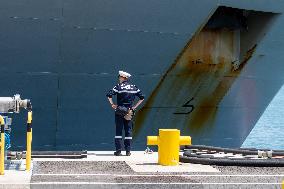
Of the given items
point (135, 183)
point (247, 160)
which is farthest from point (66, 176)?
point (247, 160)

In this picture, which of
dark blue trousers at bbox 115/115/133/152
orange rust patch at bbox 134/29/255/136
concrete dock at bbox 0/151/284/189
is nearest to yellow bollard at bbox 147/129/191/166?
concrete dock at bbox 0/151/284/189

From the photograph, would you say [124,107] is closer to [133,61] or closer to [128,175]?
[133,61]

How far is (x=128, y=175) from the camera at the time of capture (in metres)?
9.07

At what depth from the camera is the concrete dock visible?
8.30 m

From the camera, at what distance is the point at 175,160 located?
10.3m

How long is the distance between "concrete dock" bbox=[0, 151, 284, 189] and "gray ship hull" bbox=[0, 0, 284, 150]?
251cm

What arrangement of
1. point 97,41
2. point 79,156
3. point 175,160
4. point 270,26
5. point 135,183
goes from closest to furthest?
point 135,183, point 175,160, point 79,156, point 97,41, point 270,26

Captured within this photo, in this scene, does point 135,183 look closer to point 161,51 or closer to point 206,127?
point 161,51

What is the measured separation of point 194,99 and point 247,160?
4.67m

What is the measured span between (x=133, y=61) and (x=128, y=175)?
4736 mm

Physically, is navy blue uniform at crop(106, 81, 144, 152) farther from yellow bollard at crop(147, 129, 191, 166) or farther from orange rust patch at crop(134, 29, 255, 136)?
orange rust patch at crop(134, 29, 255, 136)

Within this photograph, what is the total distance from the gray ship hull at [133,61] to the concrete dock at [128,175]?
8.23 feet

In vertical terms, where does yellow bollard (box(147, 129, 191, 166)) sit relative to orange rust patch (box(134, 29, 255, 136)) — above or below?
below

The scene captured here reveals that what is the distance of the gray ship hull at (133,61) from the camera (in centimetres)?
1239
